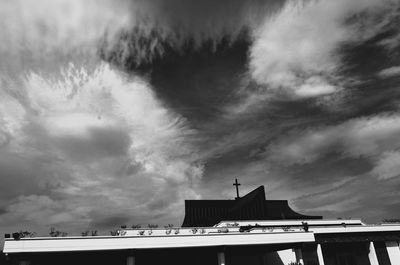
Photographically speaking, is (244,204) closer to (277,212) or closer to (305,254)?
(277,212)

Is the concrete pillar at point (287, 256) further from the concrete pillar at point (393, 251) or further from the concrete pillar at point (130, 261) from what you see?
the concrete pillar at point (130, 261)

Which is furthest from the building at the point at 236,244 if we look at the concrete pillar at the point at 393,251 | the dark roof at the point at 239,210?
the dark roof at the point at 239,210

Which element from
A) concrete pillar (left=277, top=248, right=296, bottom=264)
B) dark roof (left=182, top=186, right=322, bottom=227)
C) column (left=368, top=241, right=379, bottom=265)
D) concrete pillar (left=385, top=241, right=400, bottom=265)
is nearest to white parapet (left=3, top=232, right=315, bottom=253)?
concrete pillar (left=277, top=248, right=296, bottom=264)

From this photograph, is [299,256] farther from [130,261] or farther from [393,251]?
[393,251]

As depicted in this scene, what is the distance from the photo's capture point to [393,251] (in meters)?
26.5

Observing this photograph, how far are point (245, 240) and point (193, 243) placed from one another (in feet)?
11.0

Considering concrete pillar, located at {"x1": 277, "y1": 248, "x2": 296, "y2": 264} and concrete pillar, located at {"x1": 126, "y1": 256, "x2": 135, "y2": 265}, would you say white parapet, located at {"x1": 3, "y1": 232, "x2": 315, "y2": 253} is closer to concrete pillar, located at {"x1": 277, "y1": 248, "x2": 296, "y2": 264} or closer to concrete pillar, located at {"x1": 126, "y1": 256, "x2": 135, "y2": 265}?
concrete pillar, located at {"x1": 126, "y1": 256, "x2": 135, "y2": 265}

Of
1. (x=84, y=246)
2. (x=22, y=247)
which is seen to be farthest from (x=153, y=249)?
(x=22, y=247)

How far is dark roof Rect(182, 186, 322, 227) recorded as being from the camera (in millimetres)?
34188

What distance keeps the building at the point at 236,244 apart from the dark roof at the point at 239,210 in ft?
0.36

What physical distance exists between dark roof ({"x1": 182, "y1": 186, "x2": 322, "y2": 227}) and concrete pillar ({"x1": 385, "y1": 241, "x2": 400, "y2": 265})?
877 centimetres

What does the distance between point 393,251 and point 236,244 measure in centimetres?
1635

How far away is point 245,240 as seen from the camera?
1945 cm

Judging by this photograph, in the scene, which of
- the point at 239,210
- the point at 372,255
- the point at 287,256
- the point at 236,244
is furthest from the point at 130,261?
the point at 372,255
